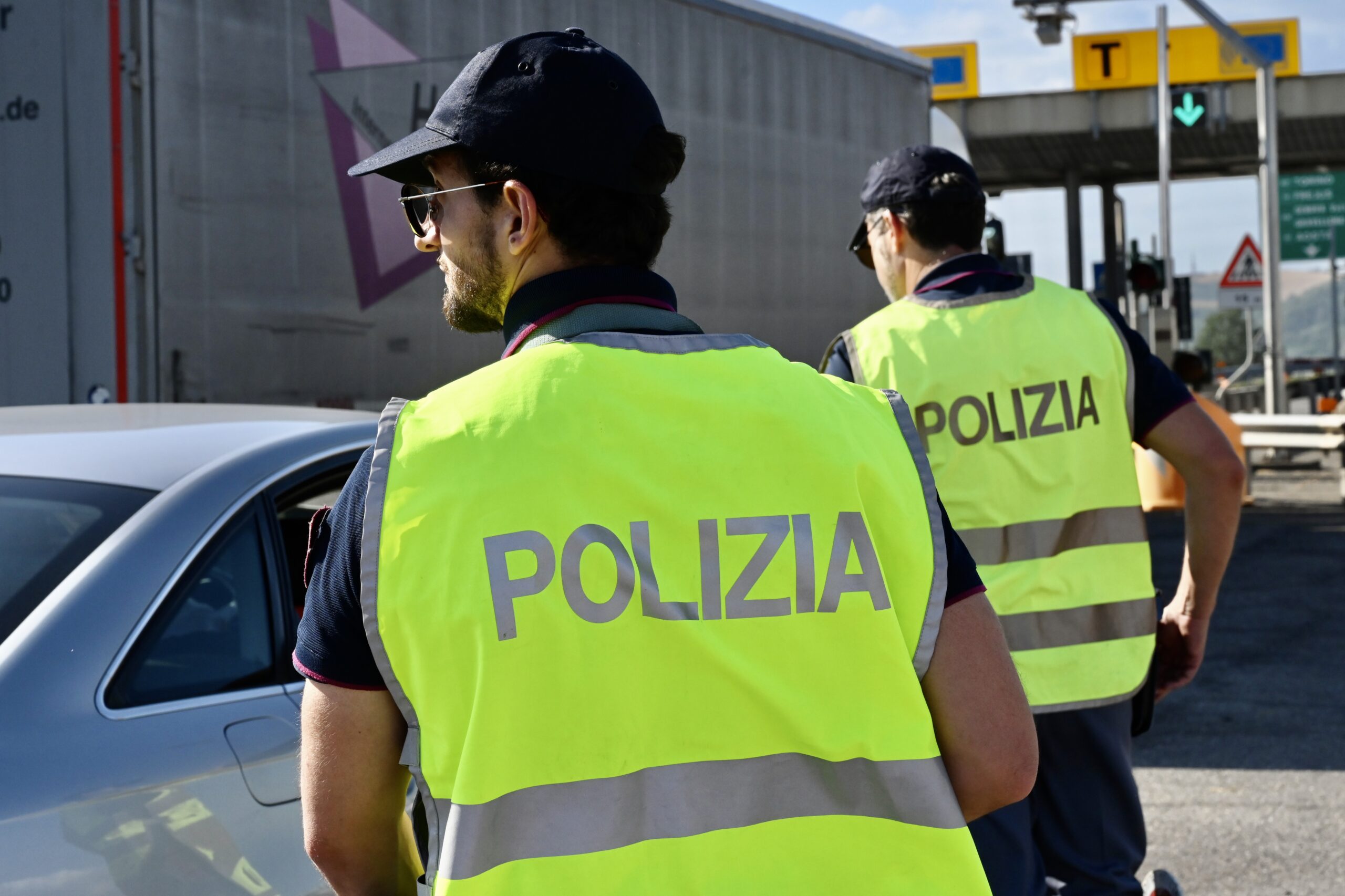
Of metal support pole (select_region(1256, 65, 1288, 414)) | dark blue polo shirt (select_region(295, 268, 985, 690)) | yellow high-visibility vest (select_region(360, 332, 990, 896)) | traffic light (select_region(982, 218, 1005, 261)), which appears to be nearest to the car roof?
dark blue polo shirt (select_region(295, 268, 985, 690))

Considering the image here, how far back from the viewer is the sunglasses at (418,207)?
5.76ft

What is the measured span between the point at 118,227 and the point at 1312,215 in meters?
29.1

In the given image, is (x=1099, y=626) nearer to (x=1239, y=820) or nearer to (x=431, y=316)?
(x=1239, y=820)

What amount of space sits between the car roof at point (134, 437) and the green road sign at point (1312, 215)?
1217 inches

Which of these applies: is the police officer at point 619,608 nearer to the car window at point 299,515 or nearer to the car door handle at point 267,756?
the car door handle at point 267,756

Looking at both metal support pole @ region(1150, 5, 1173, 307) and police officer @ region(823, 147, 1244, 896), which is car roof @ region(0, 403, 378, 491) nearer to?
police officer @ region(823, 147, 1244, 896)

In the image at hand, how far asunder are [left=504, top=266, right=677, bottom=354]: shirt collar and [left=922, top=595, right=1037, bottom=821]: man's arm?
1.54 feet

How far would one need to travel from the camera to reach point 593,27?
956 centimetres

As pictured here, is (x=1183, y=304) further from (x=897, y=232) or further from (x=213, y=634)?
(x=213, y=634)

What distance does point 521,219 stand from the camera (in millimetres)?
1638

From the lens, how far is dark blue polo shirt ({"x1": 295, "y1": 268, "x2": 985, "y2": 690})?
148cm

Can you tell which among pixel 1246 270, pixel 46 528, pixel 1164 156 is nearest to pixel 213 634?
pixel 46 528

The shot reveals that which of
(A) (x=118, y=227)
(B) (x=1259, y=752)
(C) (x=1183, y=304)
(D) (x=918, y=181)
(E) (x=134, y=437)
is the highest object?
(C) (x=1183, y=304)

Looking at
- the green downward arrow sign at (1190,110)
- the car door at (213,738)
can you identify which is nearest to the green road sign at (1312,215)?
the green downward arrow sign at (1190,110)
